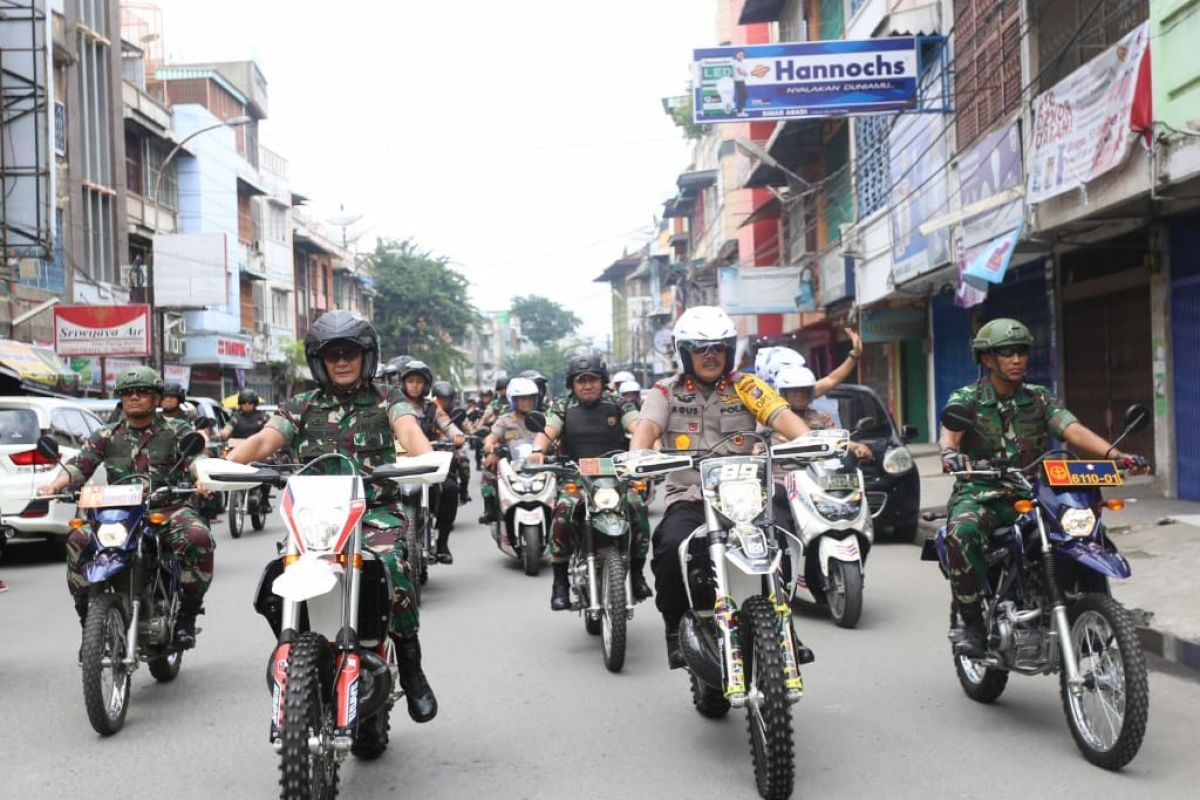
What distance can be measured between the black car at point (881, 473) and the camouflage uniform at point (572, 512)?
153 inches

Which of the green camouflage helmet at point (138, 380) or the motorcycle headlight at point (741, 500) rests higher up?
the green camouflage helmet at point (138, 380)

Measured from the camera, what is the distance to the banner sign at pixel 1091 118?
11258 millimetres

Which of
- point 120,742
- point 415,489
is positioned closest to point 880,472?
point 415,489

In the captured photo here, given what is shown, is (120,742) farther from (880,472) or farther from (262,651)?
(880,472)

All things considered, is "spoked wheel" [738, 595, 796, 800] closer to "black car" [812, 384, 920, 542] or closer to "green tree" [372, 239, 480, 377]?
"black car" [812, 384, 920, 542]

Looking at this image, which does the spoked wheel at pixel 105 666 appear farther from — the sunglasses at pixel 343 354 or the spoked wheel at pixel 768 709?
the spoked wheel at pixel 768 709

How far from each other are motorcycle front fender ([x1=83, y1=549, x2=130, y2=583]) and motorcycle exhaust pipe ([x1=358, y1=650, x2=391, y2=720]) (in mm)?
1964

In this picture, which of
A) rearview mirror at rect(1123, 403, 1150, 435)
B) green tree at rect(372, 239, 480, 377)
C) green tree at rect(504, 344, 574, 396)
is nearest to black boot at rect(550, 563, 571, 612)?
rearview mirror at rect(1123, 403, 1150, 435)

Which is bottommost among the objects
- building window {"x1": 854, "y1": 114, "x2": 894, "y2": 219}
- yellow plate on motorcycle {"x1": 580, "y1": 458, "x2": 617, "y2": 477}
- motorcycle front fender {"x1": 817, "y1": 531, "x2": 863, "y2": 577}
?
motorcycle front fender {"x1": 817, "y1": 531, "x2": 863, "y2": 577}

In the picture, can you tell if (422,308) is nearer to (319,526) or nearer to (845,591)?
(845,591)

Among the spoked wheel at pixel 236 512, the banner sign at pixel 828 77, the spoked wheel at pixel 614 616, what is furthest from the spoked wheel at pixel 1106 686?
the banner sign at pixel 828 77

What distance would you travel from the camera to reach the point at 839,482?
8.45 meters

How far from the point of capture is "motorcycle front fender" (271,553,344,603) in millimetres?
3990

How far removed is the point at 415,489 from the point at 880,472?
16.2ft
